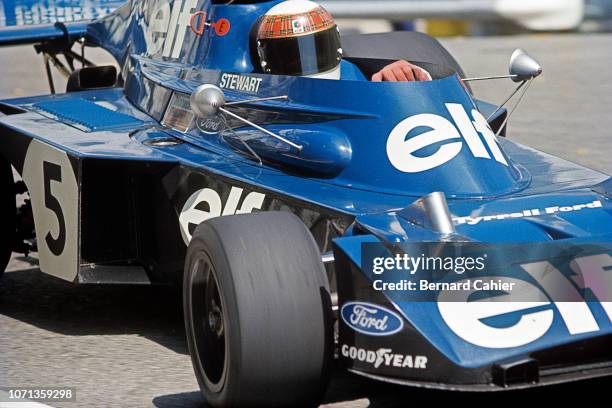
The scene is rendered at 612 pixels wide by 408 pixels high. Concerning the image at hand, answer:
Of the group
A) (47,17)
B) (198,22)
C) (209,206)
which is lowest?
(47,17)

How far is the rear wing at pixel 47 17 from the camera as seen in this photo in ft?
25.8

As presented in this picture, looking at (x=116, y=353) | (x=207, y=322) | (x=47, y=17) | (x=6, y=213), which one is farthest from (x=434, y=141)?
(x=47, y=17)

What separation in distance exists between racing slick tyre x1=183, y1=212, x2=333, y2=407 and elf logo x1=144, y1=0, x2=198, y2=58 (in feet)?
7.80

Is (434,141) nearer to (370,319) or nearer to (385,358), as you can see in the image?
(370,319)

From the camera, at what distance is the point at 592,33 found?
57.9 ft

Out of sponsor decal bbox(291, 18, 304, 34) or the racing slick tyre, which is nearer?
the racing slick tyre

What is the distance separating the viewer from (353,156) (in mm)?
5172

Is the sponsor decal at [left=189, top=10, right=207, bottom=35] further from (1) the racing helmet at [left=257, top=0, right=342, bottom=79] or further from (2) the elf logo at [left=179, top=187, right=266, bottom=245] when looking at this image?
(2) the elf logo at [left=179, top=187, right=266, bottom=245]

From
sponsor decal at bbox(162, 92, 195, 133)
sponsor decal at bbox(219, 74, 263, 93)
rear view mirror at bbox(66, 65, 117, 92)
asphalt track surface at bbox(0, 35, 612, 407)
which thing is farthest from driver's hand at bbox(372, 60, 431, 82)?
rear view mirror at bbox(66, 65, 117, 92)

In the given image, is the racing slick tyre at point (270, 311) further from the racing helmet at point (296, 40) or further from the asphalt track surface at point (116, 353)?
the racing helmet at point (296, 40)

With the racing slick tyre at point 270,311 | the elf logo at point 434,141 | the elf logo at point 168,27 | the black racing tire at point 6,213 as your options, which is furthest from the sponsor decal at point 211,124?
the racing slick tyre at point 270,311

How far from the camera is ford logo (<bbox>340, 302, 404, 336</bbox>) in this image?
13.7 feet

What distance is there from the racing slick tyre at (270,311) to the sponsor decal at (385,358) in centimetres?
9

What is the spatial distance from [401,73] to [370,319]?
1.89 metres
